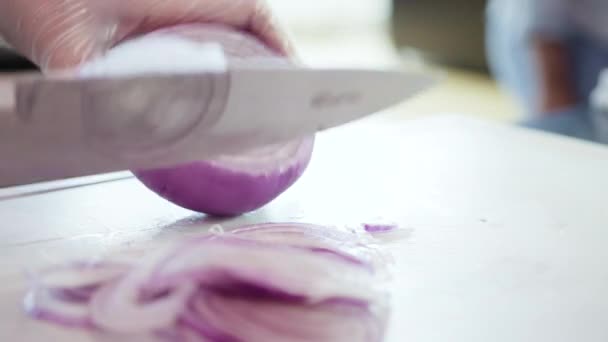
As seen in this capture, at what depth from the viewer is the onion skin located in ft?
2.31

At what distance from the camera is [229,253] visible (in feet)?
1.90

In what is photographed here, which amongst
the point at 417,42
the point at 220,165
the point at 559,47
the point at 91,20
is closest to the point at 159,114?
the point at 220,165

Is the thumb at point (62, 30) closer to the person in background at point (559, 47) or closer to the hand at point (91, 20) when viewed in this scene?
the hand at point (91, 20)

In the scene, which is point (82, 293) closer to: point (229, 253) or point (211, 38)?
point (229, 253)

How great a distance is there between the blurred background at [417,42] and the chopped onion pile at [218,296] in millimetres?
2198

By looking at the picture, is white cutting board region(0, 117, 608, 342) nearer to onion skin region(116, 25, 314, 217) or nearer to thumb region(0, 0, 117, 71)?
onion skin region(116, 25, 314, 217)

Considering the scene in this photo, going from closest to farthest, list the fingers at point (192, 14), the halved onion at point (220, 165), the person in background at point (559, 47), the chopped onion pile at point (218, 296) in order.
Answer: the chopped onion pile at point (218, 296) < the halved onion at point (220, 165) < the fingers at point (192, 14) < the person in background at point (559, 47)

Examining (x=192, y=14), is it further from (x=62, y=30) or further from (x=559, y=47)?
(x=559, y=47)

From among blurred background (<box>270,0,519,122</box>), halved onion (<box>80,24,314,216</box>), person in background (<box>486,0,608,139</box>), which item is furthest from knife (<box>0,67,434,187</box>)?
blurred background (<box>270,0,519,122</box>)

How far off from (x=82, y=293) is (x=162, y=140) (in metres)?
0.13

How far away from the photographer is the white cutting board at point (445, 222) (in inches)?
22.2

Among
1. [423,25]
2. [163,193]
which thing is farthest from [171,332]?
[423,25]

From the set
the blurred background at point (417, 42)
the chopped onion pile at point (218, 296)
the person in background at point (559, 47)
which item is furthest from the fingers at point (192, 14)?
the blurred background at point (417, 42)

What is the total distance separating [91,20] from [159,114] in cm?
A: 21
